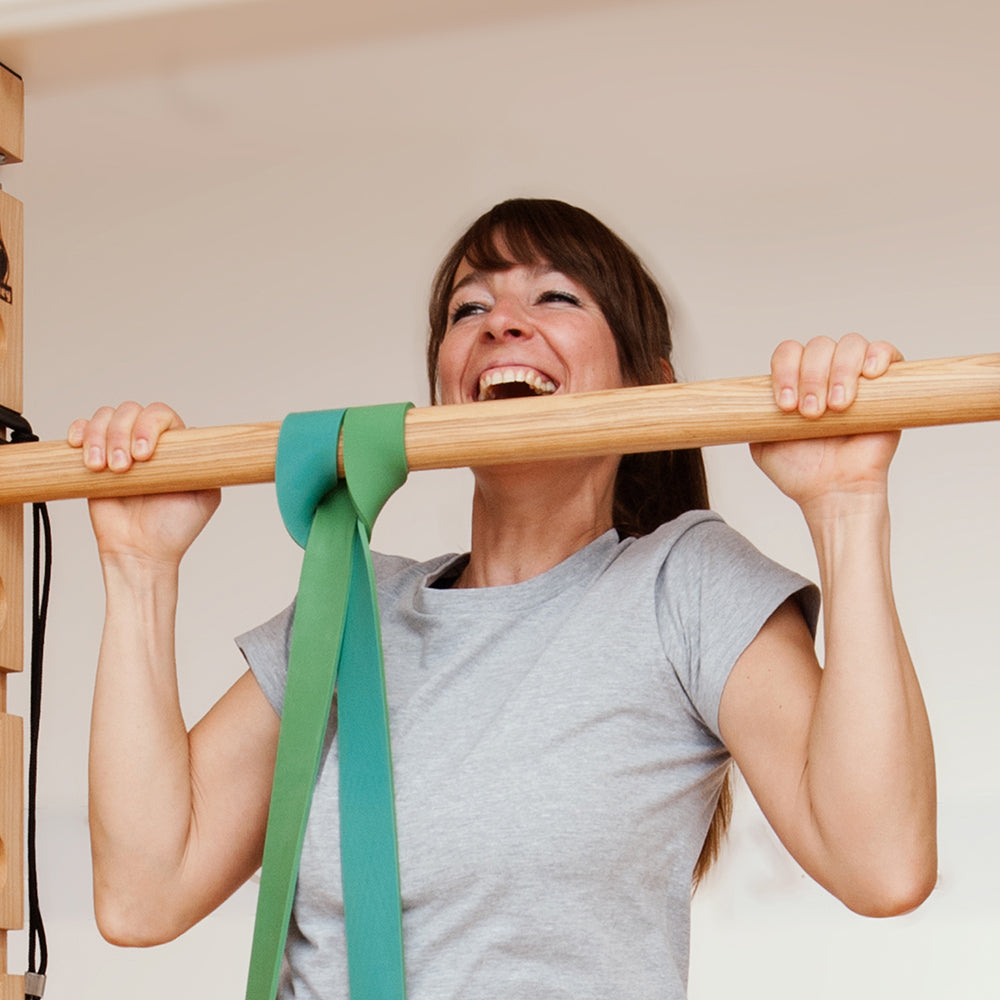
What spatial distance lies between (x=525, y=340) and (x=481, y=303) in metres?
0.08

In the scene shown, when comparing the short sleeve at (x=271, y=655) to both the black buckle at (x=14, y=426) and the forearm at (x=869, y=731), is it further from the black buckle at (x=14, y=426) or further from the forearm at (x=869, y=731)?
the forearm at (x=869, y=731)

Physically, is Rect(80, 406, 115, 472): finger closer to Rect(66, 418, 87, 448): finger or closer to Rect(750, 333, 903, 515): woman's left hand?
Rect(66, 418, 87, 448): finger

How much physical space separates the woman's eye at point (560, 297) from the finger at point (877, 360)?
1.32ft

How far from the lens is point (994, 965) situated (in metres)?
2.29

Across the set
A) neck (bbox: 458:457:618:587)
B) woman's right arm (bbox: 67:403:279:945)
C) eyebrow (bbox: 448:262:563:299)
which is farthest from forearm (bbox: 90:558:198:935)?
eyebrow (bbox: 448:262:563:299)

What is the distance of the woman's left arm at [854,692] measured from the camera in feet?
3.46

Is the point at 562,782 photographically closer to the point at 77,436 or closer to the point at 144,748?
the point at 144,748

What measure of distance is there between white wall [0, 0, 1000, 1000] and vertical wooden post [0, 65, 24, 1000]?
0.99 metres

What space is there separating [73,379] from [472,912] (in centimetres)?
180

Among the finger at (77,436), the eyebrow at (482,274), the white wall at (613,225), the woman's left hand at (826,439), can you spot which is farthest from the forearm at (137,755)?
the white wall at (613,225)

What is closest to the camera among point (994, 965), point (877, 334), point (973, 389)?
point (973, 389)

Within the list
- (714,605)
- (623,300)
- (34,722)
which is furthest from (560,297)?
(34,722)

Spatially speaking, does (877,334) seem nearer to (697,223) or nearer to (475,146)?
(697,223)

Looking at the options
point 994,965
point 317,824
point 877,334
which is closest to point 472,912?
point 317,824
